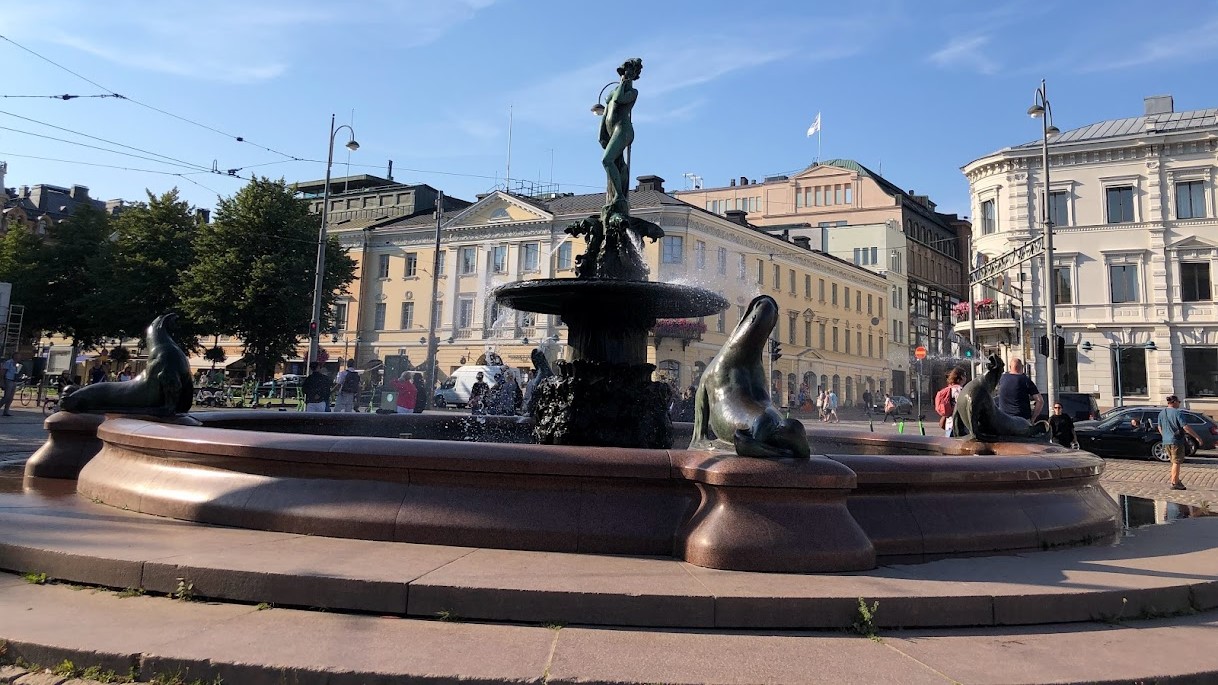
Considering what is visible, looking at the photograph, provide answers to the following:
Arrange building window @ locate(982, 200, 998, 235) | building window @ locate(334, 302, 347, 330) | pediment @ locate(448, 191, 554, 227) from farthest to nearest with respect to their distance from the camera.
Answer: building window @ locate(334, 302, 347, 330) → pediment @ locate(448, 191, 554, 227) → building window @ locate(982, 200, 998, 235)

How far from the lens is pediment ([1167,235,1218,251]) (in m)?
36.8

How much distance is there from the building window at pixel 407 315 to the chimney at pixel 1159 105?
47303mm

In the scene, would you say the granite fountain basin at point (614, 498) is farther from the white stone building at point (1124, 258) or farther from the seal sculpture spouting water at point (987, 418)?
the white stone building at point (1124, 258)

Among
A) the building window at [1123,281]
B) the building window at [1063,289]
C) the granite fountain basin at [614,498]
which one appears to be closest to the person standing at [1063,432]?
the granite fountain basin at [614,498]

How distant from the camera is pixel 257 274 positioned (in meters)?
40.0

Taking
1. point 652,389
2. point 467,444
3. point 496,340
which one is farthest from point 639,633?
point 496,340

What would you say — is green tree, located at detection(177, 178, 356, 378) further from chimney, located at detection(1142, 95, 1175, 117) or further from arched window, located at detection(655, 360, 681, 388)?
chimney, located at detection(1142, 95, 1175, 117)

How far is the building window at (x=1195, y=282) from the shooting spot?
1454 inches

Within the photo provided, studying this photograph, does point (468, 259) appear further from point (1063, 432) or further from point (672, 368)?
point (1063, 432)

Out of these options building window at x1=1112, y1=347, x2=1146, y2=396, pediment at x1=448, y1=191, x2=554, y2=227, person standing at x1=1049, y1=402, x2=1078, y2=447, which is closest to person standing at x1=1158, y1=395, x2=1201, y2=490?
person standing at x1=1049, y1=402, x2=1078, y2=447

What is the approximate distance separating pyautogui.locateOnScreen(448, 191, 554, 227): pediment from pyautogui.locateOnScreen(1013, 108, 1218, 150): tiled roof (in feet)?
93.6

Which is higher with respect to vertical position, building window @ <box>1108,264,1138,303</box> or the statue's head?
building window @ <box>1108,264,1138,303</box>

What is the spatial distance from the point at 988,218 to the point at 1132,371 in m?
10.5

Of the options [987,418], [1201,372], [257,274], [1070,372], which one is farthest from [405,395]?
[1201,372]
